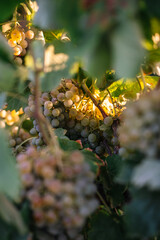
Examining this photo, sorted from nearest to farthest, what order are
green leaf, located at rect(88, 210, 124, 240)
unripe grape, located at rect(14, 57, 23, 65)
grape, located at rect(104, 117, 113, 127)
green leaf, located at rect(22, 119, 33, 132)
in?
green leaf, located at rect(88, 210, 124, 240) < grape, located at rect(104, 117, 113, 127) < unripe grape, located at rect(14, 57, 23, 65) < green leaf, located at rect(22, 119, 33, 132)

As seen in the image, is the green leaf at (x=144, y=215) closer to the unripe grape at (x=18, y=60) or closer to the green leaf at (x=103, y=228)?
the green leaf at (x=103, y=228)

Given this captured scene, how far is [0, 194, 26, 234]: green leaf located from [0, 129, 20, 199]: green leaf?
2cm

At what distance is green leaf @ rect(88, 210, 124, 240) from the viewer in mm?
395

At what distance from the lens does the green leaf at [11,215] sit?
0.31m

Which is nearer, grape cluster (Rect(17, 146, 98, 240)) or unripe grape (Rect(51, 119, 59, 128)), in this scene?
grape cluster (Rect(17, 146, 98, 240))

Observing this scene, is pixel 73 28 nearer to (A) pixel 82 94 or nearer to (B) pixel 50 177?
(B) pixel 50 177

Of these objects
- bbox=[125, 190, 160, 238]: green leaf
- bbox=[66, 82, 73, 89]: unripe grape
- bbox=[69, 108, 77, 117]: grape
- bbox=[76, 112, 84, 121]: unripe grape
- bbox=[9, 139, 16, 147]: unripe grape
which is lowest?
bbox=[125, 190, 160, 238]: green leaf

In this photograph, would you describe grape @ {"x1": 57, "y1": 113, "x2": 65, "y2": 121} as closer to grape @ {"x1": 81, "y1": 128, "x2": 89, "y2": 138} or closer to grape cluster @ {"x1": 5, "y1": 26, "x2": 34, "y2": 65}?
grape @ {"x1": 81, "y1": 128, "x2": 89, "y2": 138}

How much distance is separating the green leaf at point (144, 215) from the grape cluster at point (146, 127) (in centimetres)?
5

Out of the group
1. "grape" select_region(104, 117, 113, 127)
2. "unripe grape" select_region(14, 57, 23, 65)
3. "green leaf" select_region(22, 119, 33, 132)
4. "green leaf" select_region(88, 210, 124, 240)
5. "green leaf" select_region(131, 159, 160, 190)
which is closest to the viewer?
"green leaf" select_region(131, 159, 160, 190)

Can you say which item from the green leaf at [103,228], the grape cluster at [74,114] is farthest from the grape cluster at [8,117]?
the green leaf at [103,228]

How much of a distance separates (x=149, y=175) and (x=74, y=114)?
0.41 meters

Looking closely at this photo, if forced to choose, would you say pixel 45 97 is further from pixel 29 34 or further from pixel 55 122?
pixel 29 34

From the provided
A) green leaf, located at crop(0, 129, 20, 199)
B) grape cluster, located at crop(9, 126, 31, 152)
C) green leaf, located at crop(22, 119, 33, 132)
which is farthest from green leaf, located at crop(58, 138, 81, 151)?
green leaf, located at crop(22, 119, 33, 132)
